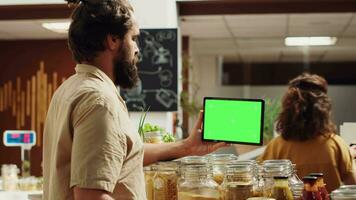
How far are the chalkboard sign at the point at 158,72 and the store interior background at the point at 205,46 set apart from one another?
8 cm

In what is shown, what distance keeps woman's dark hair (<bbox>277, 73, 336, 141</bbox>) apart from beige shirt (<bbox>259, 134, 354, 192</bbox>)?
4 cm

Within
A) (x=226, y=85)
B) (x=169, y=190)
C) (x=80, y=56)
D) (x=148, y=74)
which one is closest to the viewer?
(x=80, y=56)

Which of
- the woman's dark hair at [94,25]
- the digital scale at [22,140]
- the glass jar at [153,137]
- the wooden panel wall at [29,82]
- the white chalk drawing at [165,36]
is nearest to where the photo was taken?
the woman's dark hair at [94,25]

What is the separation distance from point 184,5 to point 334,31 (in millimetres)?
3152

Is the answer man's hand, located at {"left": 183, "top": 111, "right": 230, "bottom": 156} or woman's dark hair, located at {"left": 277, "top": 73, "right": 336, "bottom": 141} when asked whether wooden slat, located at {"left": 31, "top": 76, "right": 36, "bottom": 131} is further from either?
man's hand, located at {"left": 183, "top": 111, "right": 230, "bottom": 156}

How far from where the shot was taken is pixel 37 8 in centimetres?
469

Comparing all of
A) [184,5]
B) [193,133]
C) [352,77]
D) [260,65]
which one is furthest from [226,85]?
[193,133]

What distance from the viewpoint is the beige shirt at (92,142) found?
1495 mm

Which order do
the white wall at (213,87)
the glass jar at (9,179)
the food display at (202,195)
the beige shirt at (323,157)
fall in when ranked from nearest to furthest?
the food display at (202,195)
the beige shirt at (323,157)
the glass jar at (9,179)
the white wall at (213,87)

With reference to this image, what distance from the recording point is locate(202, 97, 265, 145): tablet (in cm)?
189

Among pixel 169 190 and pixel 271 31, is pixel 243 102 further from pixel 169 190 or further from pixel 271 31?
pixel 271 31

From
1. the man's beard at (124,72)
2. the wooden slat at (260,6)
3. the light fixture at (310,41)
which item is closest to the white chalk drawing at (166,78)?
the wooden slat at (260,6)

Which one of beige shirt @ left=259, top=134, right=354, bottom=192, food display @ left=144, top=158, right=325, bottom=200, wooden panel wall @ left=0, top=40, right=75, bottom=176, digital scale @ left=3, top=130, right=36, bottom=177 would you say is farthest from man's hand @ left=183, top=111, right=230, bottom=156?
wooden panel wall @ left=0, top=40, right=75, bottom=176

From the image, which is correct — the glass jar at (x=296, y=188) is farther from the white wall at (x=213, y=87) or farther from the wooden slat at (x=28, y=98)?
the white wall at (x=213, y=87)
